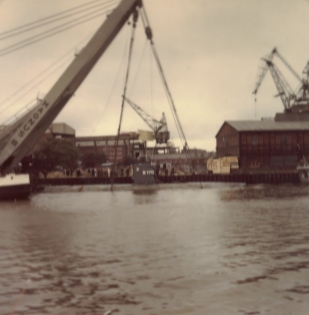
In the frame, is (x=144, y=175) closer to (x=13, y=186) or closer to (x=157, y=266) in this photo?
(x=13, y=186)

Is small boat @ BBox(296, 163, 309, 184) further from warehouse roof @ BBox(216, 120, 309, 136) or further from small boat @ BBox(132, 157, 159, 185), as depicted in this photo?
small boat @ BBox(132, 157, 159, 185)

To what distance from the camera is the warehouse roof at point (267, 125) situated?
64500 mm

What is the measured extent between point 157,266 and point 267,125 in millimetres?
56507

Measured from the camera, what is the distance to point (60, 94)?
103 ft

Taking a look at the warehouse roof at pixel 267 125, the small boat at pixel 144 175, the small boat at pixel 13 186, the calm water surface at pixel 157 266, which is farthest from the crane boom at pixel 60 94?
the warehouse roof at pixel 267 125

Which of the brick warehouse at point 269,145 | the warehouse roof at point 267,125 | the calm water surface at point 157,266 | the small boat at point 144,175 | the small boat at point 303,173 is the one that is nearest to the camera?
the calm water surface at point 157,266

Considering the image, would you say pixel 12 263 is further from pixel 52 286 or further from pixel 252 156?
pixel 252 156

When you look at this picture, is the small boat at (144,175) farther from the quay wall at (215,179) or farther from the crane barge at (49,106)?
the crane barge at (49,106)

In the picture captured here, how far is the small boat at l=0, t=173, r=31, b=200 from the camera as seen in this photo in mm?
32500

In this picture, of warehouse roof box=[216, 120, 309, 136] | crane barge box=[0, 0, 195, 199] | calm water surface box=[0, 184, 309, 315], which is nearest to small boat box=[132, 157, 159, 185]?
warehouse roof box=[216, 120, 309, 136]

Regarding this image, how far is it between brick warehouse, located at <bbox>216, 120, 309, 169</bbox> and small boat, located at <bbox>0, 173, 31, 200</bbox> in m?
34.1

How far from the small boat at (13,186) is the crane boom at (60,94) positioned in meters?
0.58

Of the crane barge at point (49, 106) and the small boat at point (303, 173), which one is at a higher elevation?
the crane barge at point (49, 106)

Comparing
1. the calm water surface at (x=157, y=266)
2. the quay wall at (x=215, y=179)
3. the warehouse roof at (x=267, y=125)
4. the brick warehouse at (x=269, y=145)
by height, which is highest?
the warehouse roof at (x=267, y=125)
